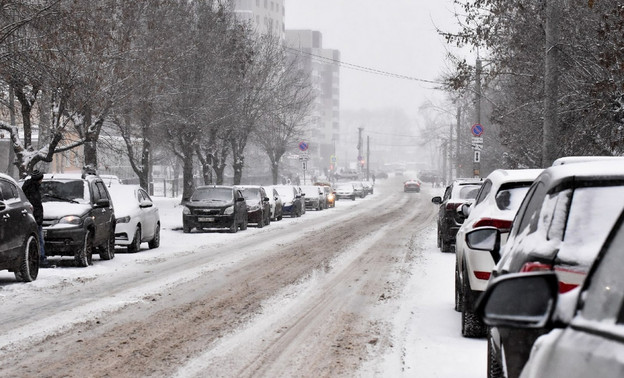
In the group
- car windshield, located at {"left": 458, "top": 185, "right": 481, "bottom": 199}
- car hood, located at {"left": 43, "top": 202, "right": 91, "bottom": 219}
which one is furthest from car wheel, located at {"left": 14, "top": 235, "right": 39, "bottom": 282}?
car windshield, located at {"left": 458, "top": 185, "right": 481, "bottom": 199}

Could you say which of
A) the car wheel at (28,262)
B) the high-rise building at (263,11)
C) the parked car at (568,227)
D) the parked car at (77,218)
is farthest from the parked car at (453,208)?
the high-rise building at (263,11)

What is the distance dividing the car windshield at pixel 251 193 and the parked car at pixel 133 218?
10.6m

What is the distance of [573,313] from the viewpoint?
102 inches

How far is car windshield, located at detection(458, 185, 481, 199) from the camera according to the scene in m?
21.7

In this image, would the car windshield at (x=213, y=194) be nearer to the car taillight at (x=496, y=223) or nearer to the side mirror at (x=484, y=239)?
the car taillight at (x=496, y=223)

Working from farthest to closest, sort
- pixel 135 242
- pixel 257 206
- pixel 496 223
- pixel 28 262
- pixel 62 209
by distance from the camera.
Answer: pixel 257 206
pixel 135 242
pixel 62 209
pixel 28 262
pixel 496 223

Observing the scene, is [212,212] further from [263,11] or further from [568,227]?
[263,11]

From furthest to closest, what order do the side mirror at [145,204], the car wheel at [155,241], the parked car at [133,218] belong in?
the car wheel at [155,241]
the side mirror at [145,204]
the parked car at [133,218]

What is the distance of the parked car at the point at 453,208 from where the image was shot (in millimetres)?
21156

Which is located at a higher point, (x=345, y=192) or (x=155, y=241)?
(x=155, y=241)

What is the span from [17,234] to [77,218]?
3.14 m

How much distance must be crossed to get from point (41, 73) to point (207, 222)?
26.0 feet

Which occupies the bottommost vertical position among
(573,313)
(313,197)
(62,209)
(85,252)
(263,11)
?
(313,197)

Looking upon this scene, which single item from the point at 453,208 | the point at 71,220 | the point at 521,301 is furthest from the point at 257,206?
the point at 521,301
